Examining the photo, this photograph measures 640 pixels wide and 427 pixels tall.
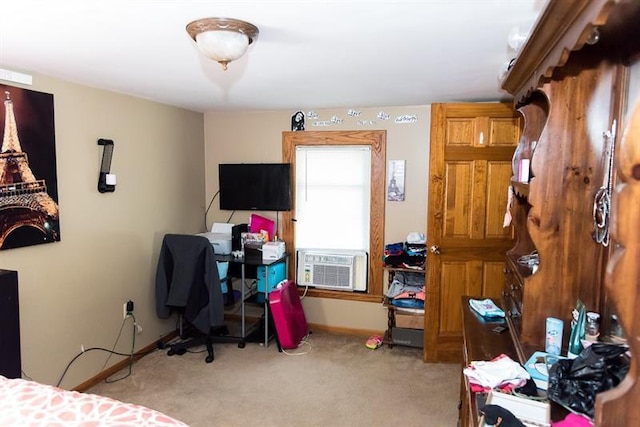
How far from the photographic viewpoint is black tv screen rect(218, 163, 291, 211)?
4250 mm

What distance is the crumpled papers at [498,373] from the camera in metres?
1.49

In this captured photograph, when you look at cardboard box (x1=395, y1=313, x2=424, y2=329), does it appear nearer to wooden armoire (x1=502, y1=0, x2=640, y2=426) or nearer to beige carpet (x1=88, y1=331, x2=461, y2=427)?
beige carpet (x1=88, y1=331, x2=461, y2=427)

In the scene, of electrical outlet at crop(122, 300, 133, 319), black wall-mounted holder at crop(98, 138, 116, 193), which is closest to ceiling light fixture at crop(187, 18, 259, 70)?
black wall-mounted holder at crop(98, 138, 116, 193)

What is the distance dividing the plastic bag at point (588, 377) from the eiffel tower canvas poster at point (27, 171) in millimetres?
2857

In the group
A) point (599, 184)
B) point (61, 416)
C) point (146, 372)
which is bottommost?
point (146, 372)

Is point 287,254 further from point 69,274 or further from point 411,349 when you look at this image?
point 69,274

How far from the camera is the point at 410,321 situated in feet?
12.6

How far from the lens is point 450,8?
63.4 inches

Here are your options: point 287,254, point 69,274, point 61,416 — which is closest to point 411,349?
point 287,254

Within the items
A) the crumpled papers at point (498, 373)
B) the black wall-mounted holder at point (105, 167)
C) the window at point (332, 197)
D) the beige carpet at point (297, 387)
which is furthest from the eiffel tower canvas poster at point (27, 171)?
the crumpled papers at point (498, 373)

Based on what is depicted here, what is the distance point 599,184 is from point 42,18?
223 cm

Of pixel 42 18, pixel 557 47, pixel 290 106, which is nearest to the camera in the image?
pixel 557 47

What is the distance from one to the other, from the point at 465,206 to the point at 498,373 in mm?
2044

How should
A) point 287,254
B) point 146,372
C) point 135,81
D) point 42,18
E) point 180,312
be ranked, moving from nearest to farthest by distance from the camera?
point 42,18
point 135,81
point 146,372
point 180,312
point 287,254
